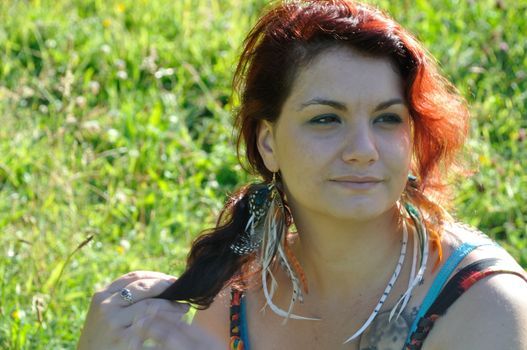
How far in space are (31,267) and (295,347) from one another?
4.47 ft

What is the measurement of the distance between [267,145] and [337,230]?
32cm

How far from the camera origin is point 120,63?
5.52 m

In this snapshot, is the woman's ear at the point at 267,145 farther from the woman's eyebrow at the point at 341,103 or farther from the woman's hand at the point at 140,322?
the woman's hand at the point at 140,322

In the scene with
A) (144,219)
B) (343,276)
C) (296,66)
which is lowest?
(144,219)

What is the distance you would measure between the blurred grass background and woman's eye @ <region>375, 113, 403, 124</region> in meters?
1.36

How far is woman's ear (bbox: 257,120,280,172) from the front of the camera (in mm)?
3104

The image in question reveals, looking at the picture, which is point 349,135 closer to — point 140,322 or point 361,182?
point 361,182

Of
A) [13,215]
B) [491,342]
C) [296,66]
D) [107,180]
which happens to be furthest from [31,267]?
[491,342]

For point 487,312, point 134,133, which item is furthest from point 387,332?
point 134,133

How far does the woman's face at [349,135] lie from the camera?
282 cm

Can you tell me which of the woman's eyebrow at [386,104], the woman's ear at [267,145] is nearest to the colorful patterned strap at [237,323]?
the woman's ear at [267,145]

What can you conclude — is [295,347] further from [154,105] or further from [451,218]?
[154,105]

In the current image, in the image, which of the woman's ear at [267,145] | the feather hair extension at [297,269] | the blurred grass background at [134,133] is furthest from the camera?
the blurred grass background at [134,133]

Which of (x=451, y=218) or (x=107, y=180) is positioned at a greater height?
(x=451, y=218)
